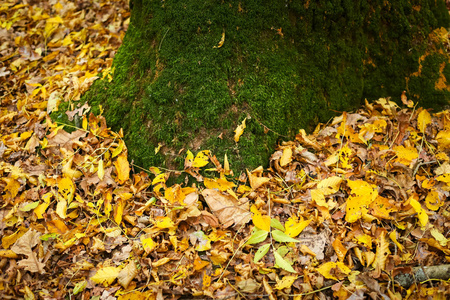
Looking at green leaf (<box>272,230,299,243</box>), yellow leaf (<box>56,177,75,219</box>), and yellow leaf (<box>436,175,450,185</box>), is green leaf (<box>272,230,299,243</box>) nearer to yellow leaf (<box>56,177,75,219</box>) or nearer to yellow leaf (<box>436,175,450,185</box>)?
yellow leaf (<box>436,175,450,185</box>)

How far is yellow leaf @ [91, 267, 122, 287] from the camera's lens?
75.3 inches

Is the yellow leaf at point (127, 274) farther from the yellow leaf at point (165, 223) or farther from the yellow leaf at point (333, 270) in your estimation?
the yellow leaf at point (333, 270)

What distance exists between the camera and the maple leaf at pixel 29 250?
1.99m

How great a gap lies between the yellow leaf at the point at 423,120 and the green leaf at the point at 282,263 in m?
1.72

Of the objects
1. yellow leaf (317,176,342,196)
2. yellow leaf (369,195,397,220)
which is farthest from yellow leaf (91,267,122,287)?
yellow leaf (369,195,397,220)

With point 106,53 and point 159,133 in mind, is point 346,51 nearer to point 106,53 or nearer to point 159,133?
point 159,133

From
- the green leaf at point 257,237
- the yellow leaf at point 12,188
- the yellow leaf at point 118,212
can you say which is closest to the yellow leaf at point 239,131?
the green leaf at point 257,237

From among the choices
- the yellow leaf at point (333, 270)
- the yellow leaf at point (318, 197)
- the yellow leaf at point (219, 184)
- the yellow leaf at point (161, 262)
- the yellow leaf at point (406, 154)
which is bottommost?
the yellow leaf at point (161, 262)

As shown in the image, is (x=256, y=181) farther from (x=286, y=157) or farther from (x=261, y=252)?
(x=261, y=252)

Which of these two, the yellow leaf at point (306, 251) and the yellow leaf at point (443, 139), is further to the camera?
the yellow leaf at point (443, 139)

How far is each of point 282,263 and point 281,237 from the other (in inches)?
6.7

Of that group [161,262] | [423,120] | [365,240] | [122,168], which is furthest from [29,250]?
[423,120]

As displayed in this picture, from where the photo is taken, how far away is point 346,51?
2.80 meters

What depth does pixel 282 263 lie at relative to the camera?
1884mm
